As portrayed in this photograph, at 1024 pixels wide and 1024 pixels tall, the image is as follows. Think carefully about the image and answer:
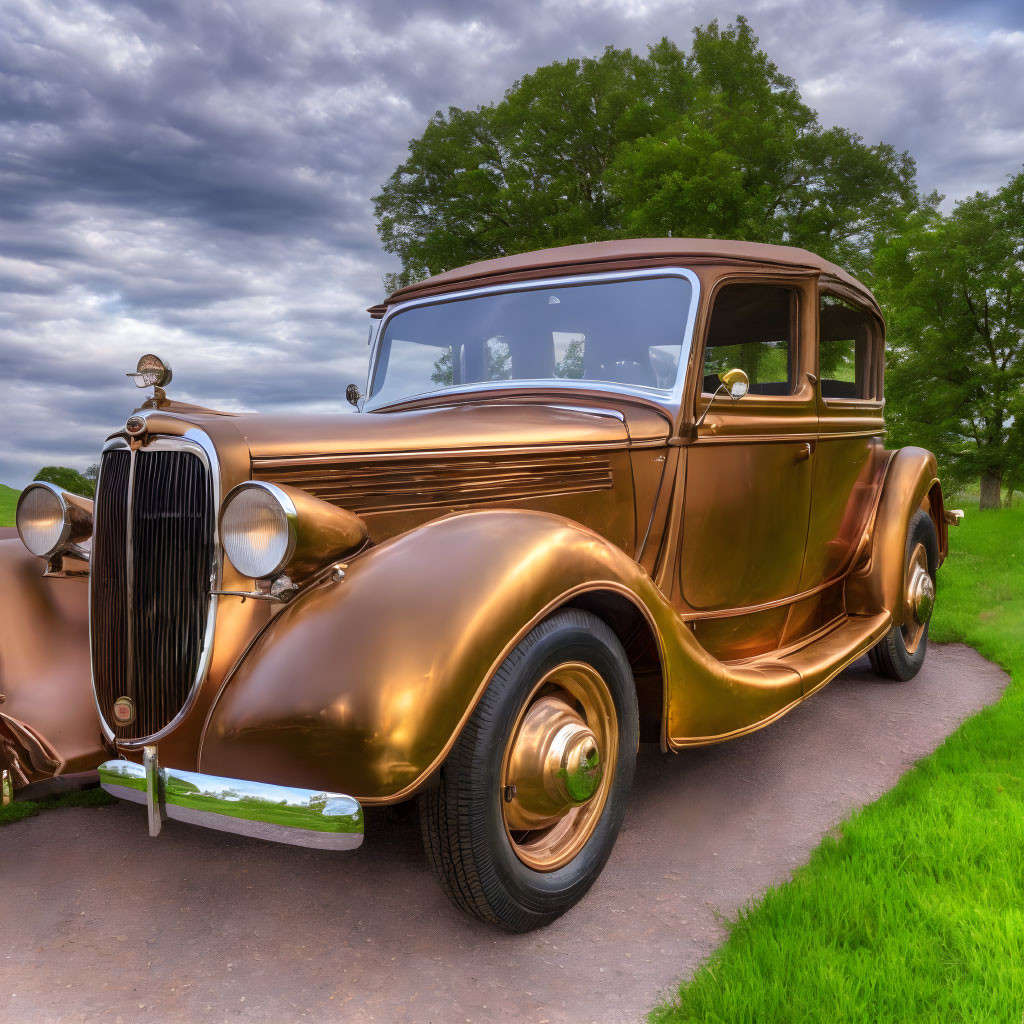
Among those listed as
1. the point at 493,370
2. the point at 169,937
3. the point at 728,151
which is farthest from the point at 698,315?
the point at 728,151

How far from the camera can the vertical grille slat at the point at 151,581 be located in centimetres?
247

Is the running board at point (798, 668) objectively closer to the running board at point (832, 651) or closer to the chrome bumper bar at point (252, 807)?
the running board at point (832, 651)

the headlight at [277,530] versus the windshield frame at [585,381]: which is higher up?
the windshield frame at [585,381]

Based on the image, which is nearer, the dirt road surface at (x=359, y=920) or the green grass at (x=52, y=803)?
the dirt road surface at (x=359, y=920)

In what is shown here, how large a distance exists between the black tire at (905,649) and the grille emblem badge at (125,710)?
400 centimetres

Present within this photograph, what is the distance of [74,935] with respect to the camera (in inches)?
101

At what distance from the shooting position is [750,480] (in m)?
3.76

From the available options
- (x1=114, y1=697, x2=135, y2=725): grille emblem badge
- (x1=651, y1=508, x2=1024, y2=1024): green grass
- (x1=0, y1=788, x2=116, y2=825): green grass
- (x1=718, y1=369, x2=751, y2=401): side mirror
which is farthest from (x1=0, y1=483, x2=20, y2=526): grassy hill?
(x1=651, y1=508, x2=1024, y2=1024): green grass

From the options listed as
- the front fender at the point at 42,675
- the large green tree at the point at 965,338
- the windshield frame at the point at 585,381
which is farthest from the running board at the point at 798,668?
the large green tree at the point at 965,338

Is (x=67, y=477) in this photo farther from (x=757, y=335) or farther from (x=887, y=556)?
(x=887, y=556)

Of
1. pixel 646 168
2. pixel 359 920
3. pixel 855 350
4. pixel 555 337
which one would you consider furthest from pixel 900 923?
pixel 646 168

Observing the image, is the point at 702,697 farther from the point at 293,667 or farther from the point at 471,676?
the point at 293,667

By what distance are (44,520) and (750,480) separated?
2.67 m

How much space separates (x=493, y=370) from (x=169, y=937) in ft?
7.88
